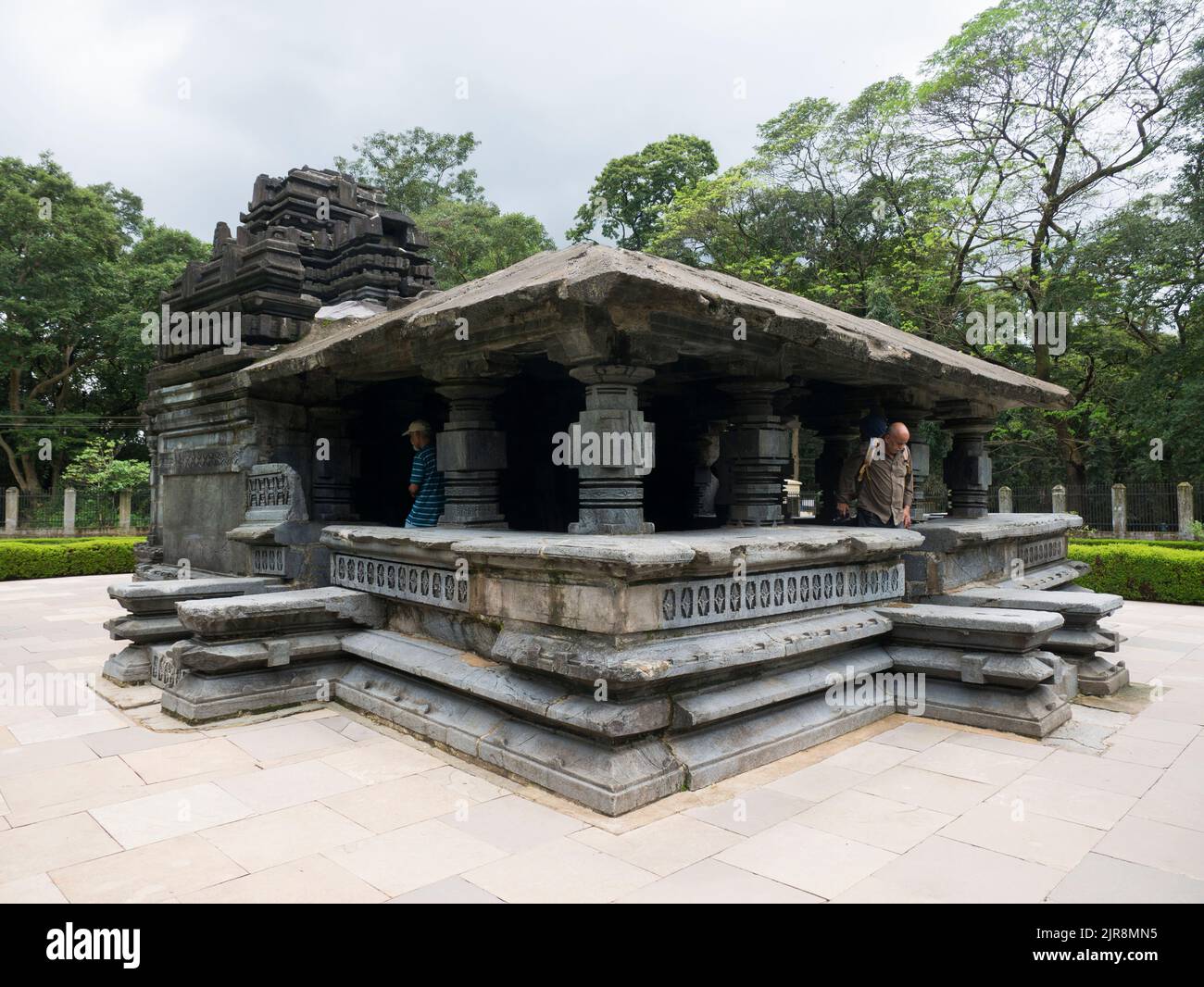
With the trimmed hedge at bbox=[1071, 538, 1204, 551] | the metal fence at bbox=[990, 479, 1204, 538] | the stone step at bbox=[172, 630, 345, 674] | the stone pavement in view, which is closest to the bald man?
the stone pavement

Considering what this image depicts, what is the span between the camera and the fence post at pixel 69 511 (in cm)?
2102

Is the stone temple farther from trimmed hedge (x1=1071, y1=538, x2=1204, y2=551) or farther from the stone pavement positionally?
trimmed hedge (x1=1071, y1=538, x2=1204, y2=551)

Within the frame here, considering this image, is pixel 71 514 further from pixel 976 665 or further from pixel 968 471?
pixel 976 665

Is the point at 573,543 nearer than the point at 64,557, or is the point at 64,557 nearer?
the point at 573,543

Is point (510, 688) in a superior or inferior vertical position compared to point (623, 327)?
inferior

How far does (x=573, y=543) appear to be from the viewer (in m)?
3.79

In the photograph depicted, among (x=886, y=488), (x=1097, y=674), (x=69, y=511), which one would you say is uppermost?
(x=886, y=488)

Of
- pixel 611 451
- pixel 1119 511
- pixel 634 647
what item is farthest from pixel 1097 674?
pixel 1119 511

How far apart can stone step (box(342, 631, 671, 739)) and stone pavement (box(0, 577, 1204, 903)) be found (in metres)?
0.36

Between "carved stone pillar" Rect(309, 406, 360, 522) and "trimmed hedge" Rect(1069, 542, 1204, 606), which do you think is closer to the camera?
"carved stone pillar" Rect(309, 406, 360, 522)

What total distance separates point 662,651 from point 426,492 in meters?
3.06

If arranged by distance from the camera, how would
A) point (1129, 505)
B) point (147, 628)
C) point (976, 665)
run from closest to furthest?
point (976, 665)
point (147, 628)
point (1129, 505)

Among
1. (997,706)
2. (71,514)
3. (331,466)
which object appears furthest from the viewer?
(71,514)

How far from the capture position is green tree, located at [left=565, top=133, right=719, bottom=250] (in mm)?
30141
